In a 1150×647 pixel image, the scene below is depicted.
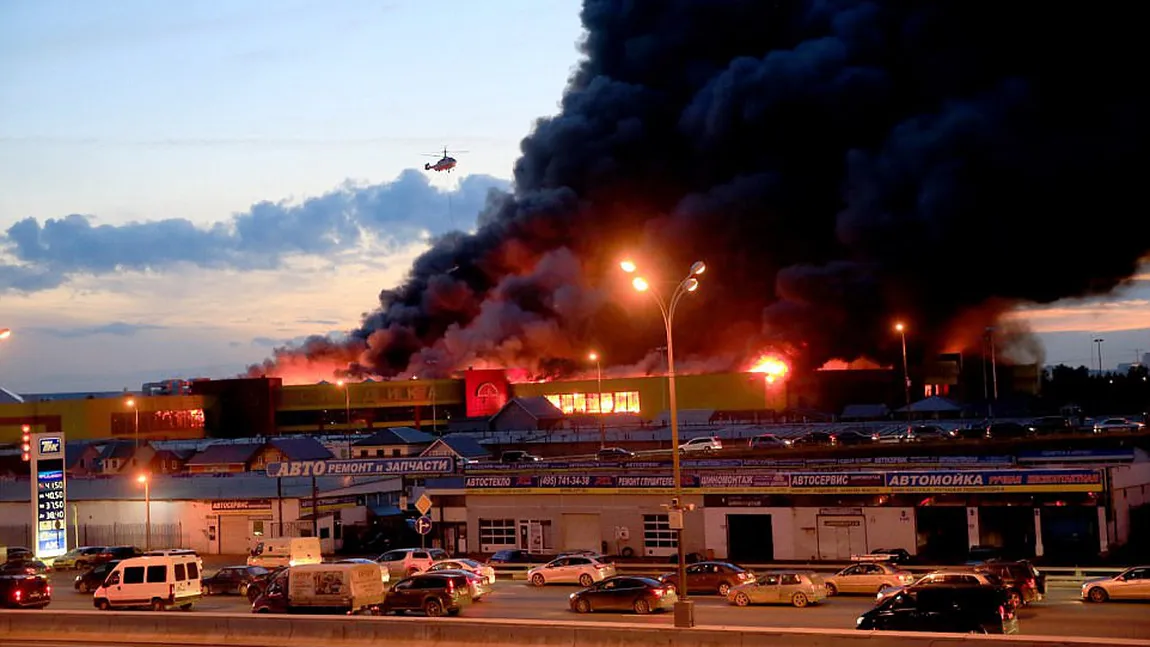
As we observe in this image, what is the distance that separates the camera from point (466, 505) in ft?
165

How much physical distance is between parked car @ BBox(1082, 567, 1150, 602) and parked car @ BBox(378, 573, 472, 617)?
16.2 m

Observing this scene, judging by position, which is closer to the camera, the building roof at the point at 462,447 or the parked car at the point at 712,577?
the parked car at the point at 712,577

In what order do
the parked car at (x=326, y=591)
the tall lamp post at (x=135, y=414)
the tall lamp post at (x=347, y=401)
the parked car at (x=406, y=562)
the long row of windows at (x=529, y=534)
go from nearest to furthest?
the parked car at (x=326, y=591) → the parked car at (x=406, y=562) → the long row of windows at (x=529, y=534) → the tall lamp post at (x=347, y=401) → the tall lamp post at (x=135, y=414)

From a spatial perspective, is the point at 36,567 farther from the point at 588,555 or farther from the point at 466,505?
the point at 588,555

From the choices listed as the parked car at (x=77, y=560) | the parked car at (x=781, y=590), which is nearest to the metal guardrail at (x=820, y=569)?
the parked car at (x=781, y=590)

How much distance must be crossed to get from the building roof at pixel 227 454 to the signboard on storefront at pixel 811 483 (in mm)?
29280

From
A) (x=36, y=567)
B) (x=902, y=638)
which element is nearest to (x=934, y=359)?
(x=36, y=567)

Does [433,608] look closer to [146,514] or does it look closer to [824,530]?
[824,530]

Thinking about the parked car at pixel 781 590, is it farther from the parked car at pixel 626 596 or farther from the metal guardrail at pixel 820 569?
the metal guardrail at pixel 820 569

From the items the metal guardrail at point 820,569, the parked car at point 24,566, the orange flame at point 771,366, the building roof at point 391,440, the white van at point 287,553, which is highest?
the orange flame at point 771,366

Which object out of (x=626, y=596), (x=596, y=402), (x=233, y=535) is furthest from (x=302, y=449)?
(x=626, y=596)

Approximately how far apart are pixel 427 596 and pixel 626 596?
16.5ft

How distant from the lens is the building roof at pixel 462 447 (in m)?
71.6

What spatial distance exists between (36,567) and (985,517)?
35.7 meters
